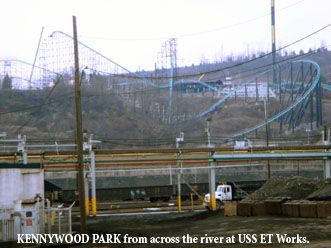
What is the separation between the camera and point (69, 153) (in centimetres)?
3619

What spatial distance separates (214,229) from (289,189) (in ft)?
Result: 26.9

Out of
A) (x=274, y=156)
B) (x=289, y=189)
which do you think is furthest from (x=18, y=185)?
(x=274, y=156)

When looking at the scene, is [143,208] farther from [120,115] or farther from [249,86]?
[249,86]

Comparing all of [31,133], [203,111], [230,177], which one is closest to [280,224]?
[230,177]

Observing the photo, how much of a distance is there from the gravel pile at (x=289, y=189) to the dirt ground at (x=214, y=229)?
281 centimetres

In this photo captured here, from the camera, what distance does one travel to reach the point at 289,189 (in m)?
31.1

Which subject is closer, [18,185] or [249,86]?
[18,185]

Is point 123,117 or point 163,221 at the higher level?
point 123,117

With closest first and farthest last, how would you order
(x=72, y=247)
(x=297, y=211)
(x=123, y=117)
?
(x=72, y=247), (x=297, y=211), (x=123, y=117)

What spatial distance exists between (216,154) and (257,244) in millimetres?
20652

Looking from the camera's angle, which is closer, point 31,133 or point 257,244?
point 257,244

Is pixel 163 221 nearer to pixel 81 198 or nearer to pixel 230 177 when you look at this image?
pixel 81 198

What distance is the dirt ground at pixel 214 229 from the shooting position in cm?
1838

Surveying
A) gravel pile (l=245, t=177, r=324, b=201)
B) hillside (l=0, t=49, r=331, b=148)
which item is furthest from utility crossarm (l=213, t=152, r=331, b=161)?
hillside (l=0, t=49, r=331, b=148)
